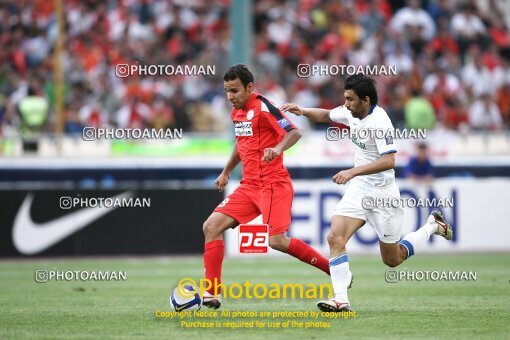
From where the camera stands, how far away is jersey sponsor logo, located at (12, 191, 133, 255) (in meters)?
17.7

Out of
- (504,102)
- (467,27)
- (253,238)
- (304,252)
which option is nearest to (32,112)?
(504,102)

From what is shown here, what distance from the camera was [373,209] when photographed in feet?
32.7

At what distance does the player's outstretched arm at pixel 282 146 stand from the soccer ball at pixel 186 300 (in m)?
1.46

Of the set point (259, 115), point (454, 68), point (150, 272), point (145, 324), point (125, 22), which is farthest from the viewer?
point (125, 22)

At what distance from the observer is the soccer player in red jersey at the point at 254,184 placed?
10.2 metres

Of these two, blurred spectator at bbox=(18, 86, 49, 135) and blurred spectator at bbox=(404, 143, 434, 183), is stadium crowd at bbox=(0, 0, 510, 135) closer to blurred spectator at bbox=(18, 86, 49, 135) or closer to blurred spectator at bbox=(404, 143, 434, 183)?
blurred spectator at bbox=(18, 86, 49, 135)

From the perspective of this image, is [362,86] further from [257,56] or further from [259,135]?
[257,56]

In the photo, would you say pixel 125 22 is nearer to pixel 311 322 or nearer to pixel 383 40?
pixel 383 40

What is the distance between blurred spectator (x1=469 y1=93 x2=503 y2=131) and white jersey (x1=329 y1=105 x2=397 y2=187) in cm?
1168

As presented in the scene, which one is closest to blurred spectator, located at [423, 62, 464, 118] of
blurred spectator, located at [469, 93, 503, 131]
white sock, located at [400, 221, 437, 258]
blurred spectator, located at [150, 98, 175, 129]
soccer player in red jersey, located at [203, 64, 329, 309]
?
blurred spectator, located at [469, 93, 503, 131]

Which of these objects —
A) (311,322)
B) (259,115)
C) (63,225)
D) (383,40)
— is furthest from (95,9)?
(311,322)

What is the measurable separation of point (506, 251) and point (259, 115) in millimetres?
9522

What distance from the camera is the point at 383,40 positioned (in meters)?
23.1

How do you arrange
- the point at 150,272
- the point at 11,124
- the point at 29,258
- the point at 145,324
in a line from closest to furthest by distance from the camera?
the point at 145,324
the point at 150,272
the point at 29,258
the point at 11,124
